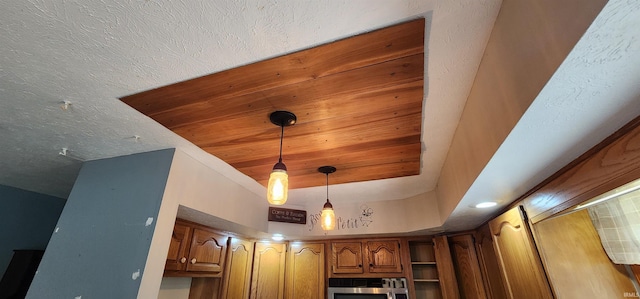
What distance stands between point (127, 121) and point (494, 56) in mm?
1670

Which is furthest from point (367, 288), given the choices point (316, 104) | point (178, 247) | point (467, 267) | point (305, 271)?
point (316, 104)

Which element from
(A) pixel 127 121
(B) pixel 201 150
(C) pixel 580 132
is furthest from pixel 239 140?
(C) pixel 580 132

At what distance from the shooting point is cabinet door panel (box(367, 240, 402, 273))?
8.63ft

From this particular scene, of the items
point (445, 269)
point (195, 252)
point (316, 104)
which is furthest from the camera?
point (445, 269)

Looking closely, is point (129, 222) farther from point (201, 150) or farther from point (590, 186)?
point (590, 186)

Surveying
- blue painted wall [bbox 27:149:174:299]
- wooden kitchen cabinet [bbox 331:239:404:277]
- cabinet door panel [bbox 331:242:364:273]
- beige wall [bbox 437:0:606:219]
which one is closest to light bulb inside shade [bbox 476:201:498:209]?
beige wall [bbox 437:0:606:219]

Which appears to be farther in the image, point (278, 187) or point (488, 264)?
point (488, 264)

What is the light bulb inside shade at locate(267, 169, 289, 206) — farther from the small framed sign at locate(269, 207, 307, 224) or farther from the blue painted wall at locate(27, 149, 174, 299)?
the small framed sign at locate(269, 207, 307, 224)

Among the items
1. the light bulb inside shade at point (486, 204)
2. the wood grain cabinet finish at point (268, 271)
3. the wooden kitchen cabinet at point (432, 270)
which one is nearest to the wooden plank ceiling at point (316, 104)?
the light bulb inside shade at point (486, 204)

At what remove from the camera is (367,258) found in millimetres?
2719

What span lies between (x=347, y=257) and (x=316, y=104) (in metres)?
2.05

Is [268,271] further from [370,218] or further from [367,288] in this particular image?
[370,218]

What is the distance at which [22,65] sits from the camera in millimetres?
1033

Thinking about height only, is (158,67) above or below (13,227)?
above
